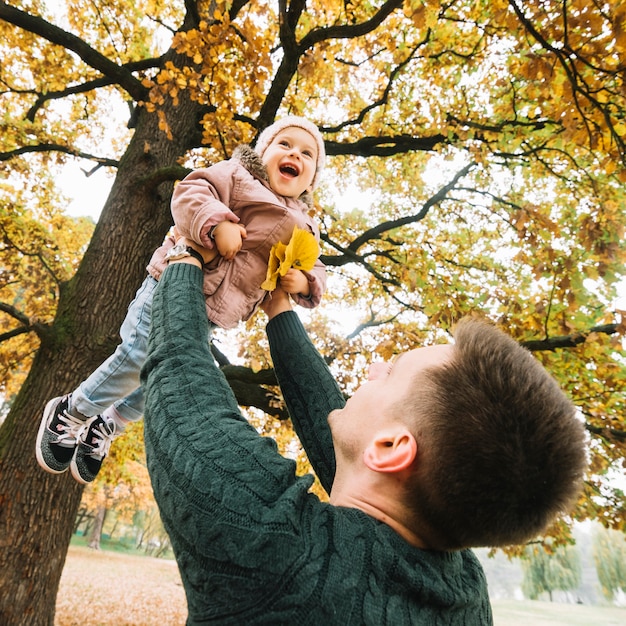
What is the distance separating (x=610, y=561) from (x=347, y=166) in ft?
133

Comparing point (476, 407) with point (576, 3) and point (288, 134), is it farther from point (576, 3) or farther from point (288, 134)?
point (576, 3)

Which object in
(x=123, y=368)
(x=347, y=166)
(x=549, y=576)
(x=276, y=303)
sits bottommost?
(x=549, y=576)

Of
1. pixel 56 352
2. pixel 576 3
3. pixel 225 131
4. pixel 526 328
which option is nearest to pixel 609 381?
pixel 526 328

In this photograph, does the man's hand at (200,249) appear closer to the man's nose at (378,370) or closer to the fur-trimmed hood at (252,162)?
the fur-trimmed hood at (252,162)

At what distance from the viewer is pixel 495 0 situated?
4426 millimetres

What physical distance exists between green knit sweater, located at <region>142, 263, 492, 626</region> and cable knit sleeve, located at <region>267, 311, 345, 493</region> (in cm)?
60

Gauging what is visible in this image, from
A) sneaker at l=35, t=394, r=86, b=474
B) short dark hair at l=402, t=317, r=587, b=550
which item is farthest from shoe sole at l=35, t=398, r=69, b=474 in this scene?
short dark hair at l=402, t=317, r=587, b=550

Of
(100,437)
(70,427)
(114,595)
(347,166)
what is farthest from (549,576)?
(70,427)

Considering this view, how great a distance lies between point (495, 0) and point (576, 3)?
6.61 feet

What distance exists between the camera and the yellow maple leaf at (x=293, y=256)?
208 cm

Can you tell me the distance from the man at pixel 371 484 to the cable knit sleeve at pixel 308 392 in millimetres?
326

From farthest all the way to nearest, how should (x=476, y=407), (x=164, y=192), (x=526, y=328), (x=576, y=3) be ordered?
1. (x=526, y=328)
2. (x=164, y=192)
3. (x=576, y=3)
4. (x=476, y=407)

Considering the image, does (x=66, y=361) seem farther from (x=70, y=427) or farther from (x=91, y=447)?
(x=91, y=447)

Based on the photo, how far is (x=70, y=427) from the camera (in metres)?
2.72
